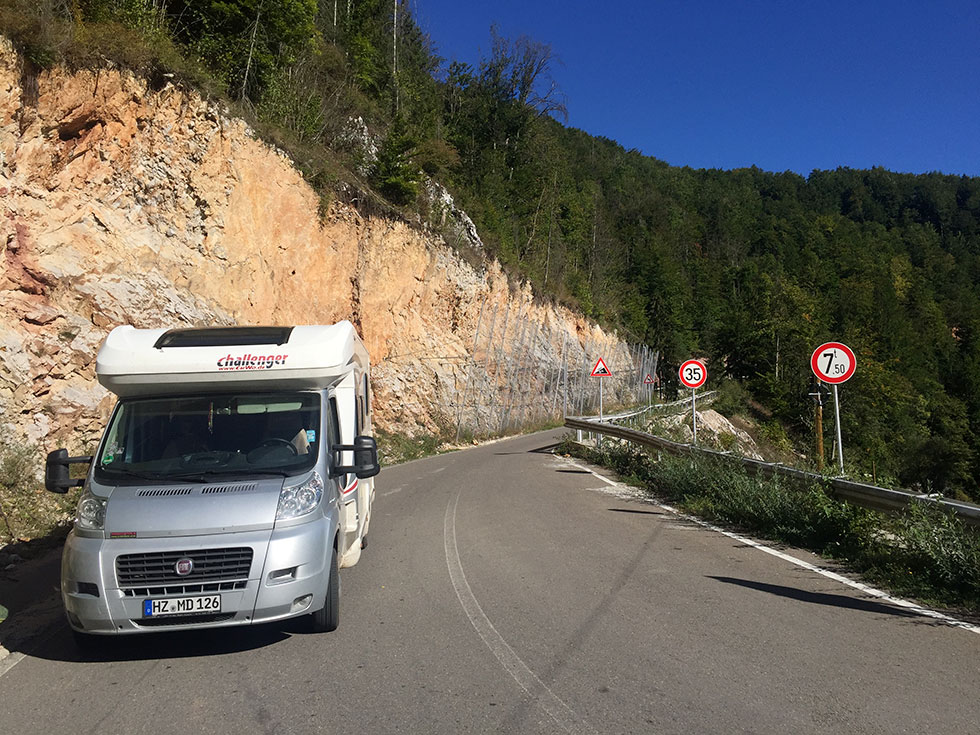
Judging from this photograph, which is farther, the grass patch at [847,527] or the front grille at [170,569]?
the grass patch at [847,527]

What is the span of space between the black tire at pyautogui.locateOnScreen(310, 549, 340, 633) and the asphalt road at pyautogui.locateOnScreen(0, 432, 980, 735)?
0.31ft

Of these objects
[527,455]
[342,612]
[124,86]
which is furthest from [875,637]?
[124,86]

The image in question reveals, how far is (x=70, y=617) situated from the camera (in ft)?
16.3

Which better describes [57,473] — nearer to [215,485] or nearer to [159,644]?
[215,485]

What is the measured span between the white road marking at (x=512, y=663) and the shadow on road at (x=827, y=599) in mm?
2512

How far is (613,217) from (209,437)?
92014mm

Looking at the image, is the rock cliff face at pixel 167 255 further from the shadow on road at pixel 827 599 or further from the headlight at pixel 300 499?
the shadow on road at pixel 827 599

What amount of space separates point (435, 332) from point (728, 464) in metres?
21.4

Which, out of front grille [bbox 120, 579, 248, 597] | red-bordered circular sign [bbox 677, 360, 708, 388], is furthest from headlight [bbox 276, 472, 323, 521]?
red-bordered circular sign [bbox 677, 360, 708, 388]

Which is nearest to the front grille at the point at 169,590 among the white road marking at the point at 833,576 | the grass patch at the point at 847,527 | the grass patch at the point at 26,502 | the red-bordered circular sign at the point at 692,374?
the grass patch at the point at 26,502

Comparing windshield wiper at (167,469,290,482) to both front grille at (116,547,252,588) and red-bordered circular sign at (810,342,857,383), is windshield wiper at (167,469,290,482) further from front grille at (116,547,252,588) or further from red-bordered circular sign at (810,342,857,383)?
red-bordered circular sign at (810,342,857,383)

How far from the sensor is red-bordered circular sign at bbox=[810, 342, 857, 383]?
9.77 m

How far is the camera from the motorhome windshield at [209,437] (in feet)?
18.4

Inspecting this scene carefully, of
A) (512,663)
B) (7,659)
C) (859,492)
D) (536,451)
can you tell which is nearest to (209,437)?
(7,659)
